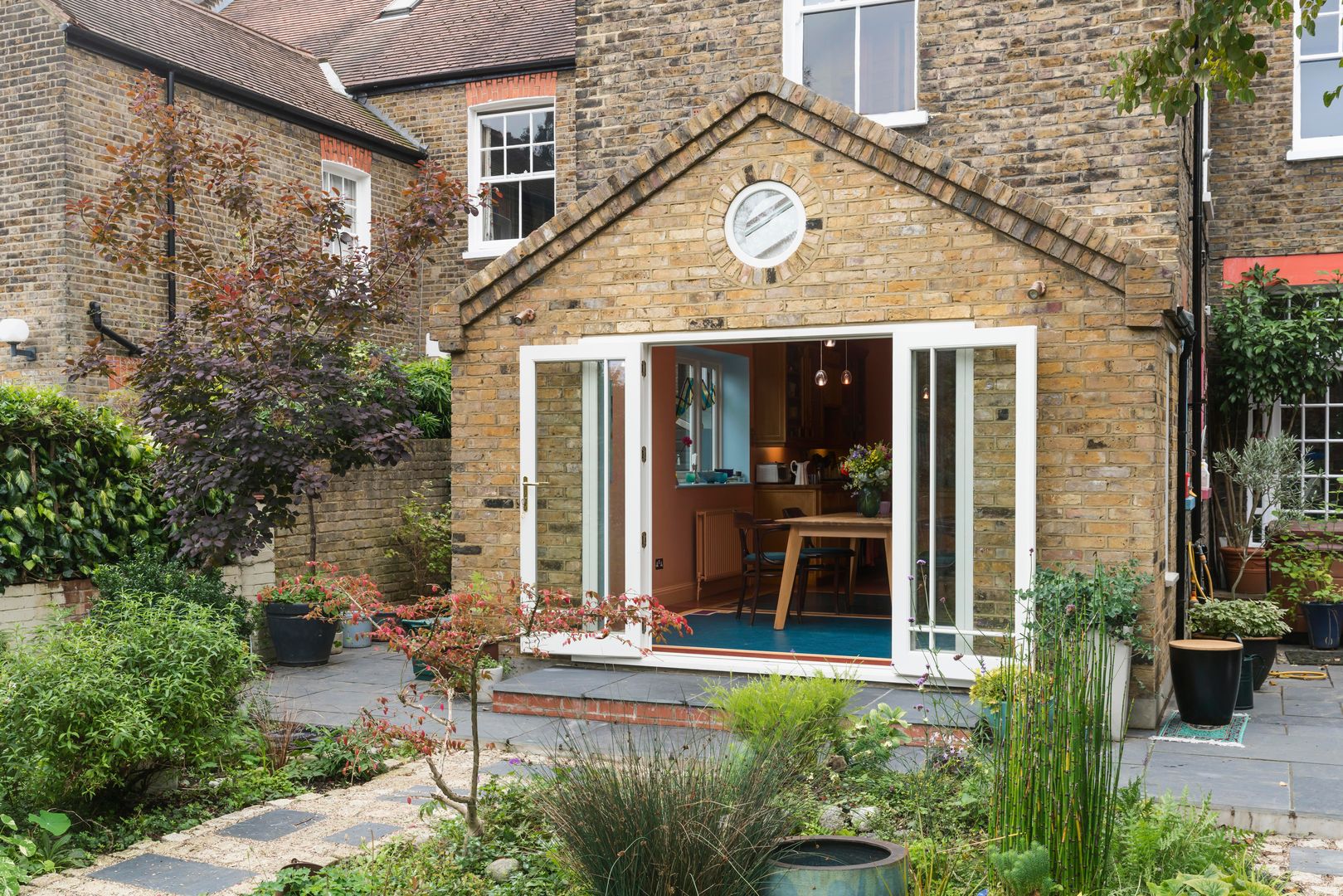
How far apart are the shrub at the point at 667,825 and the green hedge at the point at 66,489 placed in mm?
5465

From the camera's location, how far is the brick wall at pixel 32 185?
11648mm

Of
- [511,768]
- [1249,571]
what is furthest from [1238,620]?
[511,768]

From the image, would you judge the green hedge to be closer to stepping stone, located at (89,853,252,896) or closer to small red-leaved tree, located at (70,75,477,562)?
small red-leaved tree, located at (70,75,477,562)

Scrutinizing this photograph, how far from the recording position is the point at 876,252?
7773 mm

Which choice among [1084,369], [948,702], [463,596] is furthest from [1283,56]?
[463,596]

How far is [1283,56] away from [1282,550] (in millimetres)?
4923

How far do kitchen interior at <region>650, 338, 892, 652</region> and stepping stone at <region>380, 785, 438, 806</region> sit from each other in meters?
4.18

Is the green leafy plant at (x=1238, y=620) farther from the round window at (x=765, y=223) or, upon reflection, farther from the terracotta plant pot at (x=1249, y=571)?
the round window at (x=765, y=223)

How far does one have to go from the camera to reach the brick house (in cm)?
728

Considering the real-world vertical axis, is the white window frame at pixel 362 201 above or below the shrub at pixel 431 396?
above

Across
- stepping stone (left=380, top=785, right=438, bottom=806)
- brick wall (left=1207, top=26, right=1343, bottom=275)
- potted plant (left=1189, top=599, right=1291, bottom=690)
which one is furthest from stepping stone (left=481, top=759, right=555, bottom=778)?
brick wall (left=1207, top=26, right=1343, bottom=275)

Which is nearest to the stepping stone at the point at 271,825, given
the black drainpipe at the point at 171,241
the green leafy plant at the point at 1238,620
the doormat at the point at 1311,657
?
the green leafy plant at the point at 1238,620

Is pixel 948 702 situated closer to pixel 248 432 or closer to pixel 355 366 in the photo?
pixel 248 432

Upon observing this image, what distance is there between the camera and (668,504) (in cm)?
1146
